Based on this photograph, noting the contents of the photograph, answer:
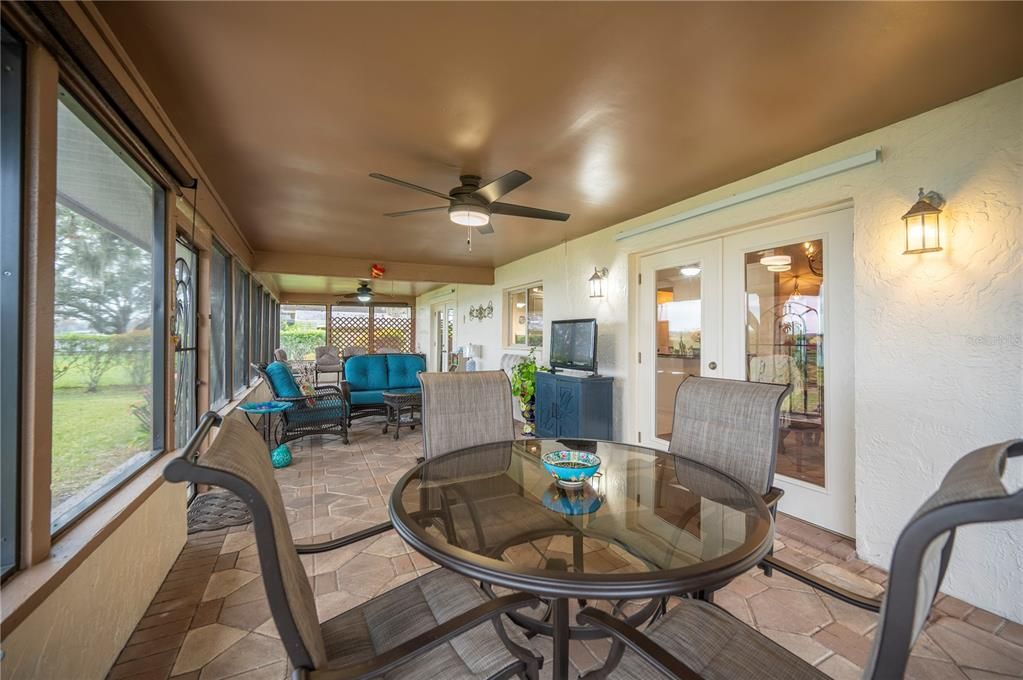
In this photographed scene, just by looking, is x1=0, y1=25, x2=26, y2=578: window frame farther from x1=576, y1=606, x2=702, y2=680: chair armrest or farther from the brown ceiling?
x1=576, y1=606, x2=702, y2=680: chair armrest

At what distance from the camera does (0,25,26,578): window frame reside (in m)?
1.11

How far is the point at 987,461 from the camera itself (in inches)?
28.6

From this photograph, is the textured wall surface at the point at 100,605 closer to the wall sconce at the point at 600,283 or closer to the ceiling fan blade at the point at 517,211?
the ceiling fan blade at the point at 517,211

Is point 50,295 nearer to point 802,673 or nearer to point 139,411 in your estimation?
point 139,411

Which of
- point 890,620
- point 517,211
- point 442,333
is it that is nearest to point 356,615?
point 890,620

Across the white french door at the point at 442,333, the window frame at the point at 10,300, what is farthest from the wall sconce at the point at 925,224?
the white french door at the point at 442,333

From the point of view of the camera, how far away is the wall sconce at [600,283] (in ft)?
13.8

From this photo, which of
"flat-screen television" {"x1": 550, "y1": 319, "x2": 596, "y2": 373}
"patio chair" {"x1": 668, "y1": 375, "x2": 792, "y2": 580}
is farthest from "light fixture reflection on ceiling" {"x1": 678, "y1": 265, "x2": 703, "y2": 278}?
"patio chair" {"x1": 668, "y1": 375, "x2": 792, "y2": 580}

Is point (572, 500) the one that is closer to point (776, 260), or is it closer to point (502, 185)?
point (502, 185)

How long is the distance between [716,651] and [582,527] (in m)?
0.45

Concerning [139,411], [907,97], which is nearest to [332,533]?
[139,411]

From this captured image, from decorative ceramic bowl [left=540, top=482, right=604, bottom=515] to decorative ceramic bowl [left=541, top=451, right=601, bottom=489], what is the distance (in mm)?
25

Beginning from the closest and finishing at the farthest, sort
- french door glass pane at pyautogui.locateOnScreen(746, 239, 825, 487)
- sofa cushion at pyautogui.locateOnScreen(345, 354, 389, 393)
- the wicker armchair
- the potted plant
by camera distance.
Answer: french door glass pane at pyautogui.locateOnScreen(746, 239, 825, 487) < the wicker armchair < the potted plant < sofa cushion at pyautogui.locateOnScreen(345, 354, 389, 393)

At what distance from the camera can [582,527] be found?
1358 millimetres
